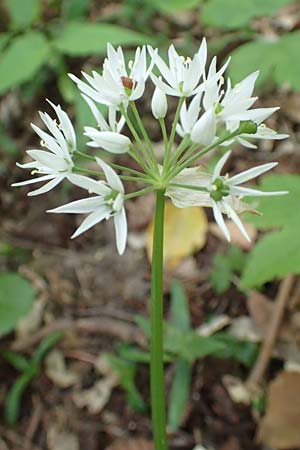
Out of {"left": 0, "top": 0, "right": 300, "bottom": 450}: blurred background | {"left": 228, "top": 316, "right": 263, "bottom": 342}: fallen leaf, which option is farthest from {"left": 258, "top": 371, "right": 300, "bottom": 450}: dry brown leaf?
{"left": 228, "top": 316, "right": 263, "bottom": 342}: fallen leaf

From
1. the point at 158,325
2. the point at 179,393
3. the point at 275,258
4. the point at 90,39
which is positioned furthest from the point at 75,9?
the point at 158,325

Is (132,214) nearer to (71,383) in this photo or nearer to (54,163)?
(71,383)

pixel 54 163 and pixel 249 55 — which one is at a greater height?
pixel 249 55

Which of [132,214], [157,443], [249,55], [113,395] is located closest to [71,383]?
[113,395]

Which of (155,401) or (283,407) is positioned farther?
(283,407)

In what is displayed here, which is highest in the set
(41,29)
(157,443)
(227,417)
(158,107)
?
(41,29)

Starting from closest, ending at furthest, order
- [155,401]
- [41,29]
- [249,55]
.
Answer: [155,401]
[249,55]
[41,29]

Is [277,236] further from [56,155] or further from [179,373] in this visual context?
[179,373]

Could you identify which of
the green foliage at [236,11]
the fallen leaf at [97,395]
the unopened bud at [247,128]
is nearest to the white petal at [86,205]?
the unopened bud at [247,128]
